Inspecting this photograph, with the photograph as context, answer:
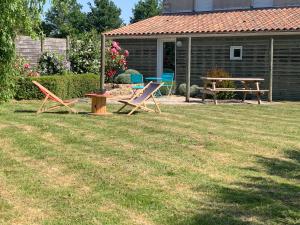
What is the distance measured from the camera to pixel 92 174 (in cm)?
676

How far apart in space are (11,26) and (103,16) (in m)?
→ 58.4

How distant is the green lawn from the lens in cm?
529

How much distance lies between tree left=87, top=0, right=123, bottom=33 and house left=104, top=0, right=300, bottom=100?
→ 38.3 m

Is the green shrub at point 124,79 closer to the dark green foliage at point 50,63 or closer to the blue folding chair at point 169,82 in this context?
the blue folding chair at point 169,82

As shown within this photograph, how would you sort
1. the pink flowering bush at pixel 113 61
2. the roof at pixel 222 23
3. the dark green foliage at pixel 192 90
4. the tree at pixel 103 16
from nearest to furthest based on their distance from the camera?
the roof at pixel 222 23 < the dark green foliage at pixel 192 90 < the pink flowering bush at pixel 113 61 < the tree at pixel 103 16

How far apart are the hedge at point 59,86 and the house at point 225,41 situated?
146 inches

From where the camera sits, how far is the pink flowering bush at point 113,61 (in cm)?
2205

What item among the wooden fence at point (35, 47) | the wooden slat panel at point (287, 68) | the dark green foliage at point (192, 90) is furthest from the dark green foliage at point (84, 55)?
the wooden slat panel at point (287, 68)

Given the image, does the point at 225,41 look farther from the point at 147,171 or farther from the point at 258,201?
the point at 258,201

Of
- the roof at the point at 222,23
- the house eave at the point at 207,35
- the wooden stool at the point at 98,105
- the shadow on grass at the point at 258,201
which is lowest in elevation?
the shadow on grass at the point at 258,201

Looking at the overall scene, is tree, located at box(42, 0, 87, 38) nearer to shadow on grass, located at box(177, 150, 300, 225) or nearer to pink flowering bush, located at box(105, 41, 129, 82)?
pink flowering bush, located at box(105, 41, 129, 82)

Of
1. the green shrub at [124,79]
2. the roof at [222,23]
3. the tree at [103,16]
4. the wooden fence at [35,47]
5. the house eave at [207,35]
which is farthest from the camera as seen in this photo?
the tree at [103,16]

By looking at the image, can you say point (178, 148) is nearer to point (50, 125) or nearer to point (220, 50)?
point (50, 125)

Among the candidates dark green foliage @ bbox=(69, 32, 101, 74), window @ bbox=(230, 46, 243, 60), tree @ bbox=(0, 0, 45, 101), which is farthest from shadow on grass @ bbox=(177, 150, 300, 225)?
dark green foliage @ bbox=(69, 32, 101, 74)
